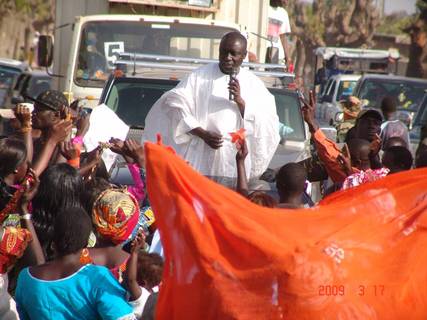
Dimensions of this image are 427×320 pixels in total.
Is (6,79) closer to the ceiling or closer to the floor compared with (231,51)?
closer to the floor

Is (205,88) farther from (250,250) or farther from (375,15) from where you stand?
(375,15)

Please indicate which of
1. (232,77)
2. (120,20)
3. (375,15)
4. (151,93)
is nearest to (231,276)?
(232,77)

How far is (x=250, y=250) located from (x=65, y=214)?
0.89m

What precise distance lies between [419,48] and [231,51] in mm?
27697

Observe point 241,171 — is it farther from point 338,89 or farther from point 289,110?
point 338,89

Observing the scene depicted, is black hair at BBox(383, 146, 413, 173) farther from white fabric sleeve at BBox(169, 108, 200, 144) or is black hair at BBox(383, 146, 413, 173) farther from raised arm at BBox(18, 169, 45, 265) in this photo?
raised arm at BBox(18, 169, 45, 265)

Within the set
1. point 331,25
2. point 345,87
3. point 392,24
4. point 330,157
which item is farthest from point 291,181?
point 392,24

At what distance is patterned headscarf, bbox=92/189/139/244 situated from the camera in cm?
490

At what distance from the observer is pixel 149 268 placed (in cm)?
480

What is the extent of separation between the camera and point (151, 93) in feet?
32.1

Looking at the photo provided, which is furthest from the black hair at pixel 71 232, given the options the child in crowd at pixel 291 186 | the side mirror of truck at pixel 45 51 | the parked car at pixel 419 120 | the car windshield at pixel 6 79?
the car windshield at pixel 6 79

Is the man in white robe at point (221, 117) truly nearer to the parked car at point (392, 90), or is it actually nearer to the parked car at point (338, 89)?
the parked car at point (392, 90)

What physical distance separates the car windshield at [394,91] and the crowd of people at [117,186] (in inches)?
389

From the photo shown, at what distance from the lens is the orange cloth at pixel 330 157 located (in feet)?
22.4
